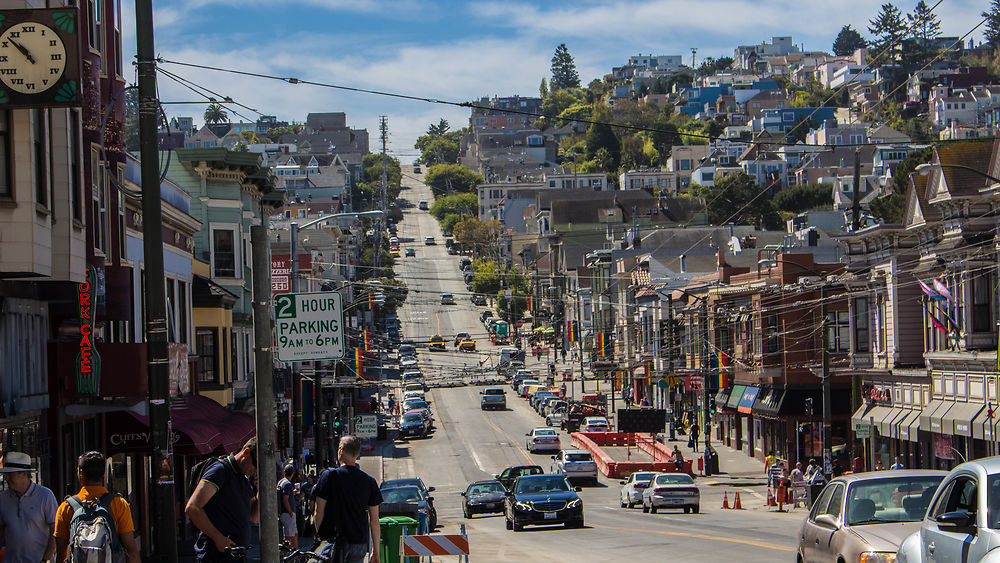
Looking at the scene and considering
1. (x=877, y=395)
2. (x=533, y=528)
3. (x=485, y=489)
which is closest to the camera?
(x=533, y=528)

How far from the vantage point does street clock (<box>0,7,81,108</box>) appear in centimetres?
1579

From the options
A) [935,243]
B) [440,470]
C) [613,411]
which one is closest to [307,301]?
[935,243]

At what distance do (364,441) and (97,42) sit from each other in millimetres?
49711

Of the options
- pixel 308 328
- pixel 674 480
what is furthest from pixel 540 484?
pixel 308 328

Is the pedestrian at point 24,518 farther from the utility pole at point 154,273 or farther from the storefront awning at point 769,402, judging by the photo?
the storefront awning at point 769,402

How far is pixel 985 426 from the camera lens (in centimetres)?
3856

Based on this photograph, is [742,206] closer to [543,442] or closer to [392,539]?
[543,442]

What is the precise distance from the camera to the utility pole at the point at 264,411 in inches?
498

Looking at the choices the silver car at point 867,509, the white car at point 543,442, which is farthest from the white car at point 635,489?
the silver car at point 867,509

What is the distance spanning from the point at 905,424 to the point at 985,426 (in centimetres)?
782

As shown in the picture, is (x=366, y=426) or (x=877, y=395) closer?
(x=877, y=395)

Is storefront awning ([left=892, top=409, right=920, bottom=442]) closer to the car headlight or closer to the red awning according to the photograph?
the red awning

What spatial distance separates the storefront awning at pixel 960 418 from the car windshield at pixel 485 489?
14.3 meters

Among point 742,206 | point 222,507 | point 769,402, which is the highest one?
point 742,206
